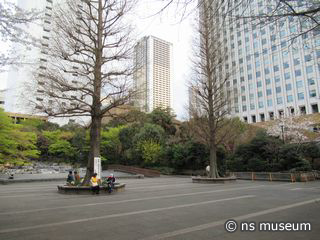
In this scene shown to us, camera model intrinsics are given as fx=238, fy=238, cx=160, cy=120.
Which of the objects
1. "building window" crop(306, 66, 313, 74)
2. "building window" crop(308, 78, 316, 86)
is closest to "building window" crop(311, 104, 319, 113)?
"building window" crop(308, 78, 316, 86)

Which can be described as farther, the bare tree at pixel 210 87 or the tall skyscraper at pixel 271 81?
the tall skyscraper at pixel 271 81

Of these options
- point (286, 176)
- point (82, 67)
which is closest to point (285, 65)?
point (286, 176)

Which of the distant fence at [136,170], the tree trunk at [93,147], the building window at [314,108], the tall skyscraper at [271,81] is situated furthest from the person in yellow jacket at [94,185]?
the building window at [314,108]

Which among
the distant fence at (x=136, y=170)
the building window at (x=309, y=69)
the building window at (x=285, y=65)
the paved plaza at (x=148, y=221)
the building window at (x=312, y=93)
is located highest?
the building window at (x=285, y=65)

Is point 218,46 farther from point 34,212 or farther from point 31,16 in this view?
point 34,212

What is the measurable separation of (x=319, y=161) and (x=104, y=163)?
32.3 m

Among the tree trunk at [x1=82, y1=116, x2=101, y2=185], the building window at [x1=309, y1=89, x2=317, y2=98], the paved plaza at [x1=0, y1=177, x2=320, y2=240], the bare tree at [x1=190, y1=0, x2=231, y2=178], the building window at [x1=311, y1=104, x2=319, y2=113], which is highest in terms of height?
the building window at [x1=309, y1=89, x2=317, y2=98]

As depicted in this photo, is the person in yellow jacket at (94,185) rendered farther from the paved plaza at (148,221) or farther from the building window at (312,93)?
the building window at (312,93)

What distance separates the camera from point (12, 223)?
19.9 feet

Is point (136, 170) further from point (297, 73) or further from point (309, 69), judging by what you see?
point (297, 73)

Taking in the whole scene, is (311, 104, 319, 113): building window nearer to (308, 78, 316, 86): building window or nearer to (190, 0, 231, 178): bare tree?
(308, 78, 316, 86): building window

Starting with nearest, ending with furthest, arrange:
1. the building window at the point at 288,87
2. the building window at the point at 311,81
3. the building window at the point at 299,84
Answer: the building window at the point at 311,81 < the building window at the point at 299,84 < the building window at the point at 288,87

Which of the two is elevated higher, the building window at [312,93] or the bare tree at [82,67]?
the building window at [312,93]

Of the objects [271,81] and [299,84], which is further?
[271,81]
